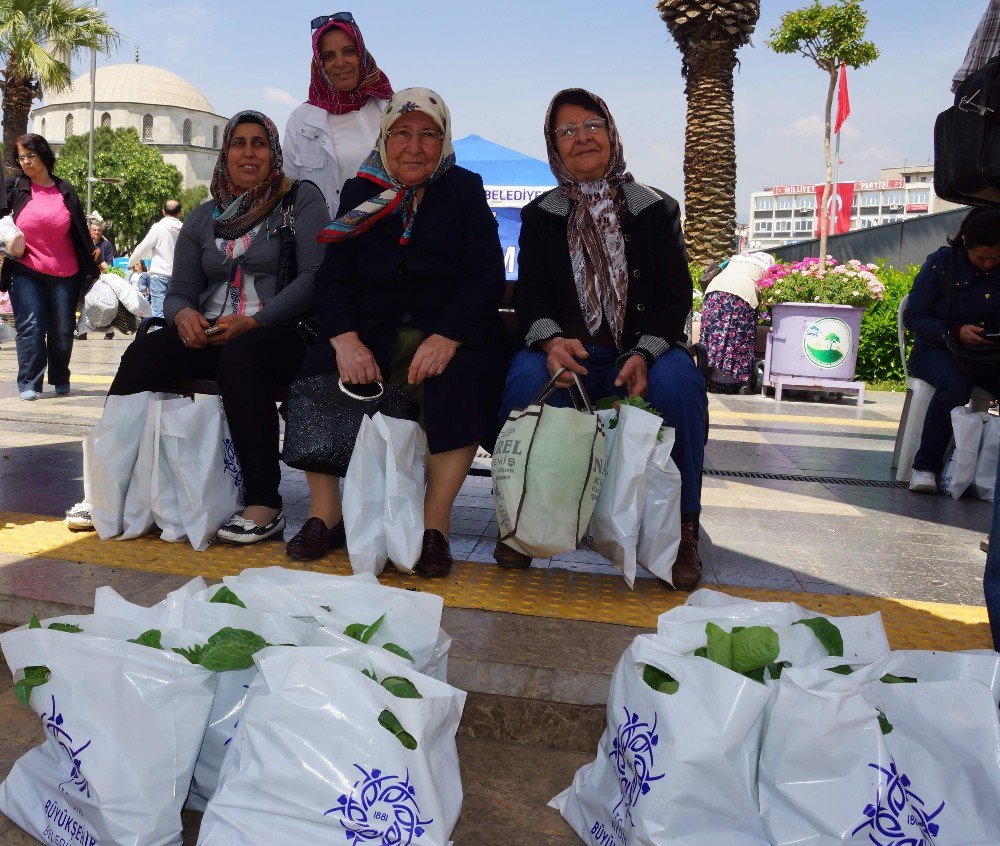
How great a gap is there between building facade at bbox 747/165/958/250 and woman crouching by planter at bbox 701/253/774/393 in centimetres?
12291

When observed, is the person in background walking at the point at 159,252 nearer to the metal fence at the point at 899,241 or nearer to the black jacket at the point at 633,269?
the black jacket at the point at 633,269

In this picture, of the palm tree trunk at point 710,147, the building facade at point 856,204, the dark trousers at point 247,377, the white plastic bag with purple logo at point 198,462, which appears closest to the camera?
the white plastic bag with purple logo at point 198,462

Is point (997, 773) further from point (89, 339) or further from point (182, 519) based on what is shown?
point (89, 339)

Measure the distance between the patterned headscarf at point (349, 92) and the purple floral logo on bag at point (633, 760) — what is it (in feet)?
10.6

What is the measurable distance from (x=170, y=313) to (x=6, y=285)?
4.61 metres

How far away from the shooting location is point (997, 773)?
1.73 meters

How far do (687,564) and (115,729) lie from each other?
192cm

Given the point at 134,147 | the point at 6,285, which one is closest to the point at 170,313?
the point at 6,285

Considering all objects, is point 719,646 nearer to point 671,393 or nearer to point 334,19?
point 671,393

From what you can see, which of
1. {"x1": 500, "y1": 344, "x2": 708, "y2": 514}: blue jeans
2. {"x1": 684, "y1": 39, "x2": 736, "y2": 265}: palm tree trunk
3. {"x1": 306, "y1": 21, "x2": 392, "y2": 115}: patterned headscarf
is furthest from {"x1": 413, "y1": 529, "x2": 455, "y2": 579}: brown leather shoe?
{"x1": 684, "y1": 39, "x2": 736, "y2": 265}: palm tree trunk

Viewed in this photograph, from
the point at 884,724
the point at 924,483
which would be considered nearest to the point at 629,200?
the point at 884,724

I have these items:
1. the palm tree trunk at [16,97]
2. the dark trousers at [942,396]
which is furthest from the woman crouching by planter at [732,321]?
the palm tree trunk at [16,97]

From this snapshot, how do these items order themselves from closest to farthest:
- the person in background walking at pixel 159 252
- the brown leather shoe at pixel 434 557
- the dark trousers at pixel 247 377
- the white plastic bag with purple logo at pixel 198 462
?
the brown leather shoe at pixel 434 557, the white plastic bag with purple logo at pixel 198 462, the dark trousers at pixel 247 377, the person in background walking at pixel 159 252

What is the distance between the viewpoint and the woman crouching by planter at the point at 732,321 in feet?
35.3
